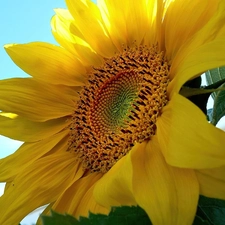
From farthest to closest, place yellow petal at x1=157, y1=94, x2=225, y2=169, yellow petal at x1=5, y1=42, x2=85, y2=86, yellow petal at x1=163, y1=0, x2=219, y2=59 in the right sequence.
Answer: yellow petal at x1=5, y1=42, x2=85, y2=86, yellow petal at x1=163, y1=0, x2=219, y2=59, yellow petal at x1=157, y1=94, x2=225, y2=169

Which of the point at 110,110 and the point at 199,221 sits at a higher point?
the point at 110,110

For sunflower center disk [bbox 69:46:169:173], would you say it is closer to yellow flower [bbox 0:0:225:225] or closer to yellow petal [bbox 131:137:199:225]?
yellow flower [bbox 0:0:225:225]

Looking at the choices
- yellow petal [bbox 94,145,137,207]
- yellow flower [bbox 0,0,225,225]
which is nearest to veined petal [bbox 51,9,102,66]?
yellow flower [bbox 0,0,225,225]

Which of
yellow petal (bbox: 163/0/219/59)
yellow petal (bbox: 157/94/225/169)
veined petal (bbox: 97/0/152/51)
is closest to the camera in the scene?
yellow petal (bbox: 157/94/225/169)

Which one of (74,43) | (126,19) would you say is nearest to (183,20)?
(126,19)

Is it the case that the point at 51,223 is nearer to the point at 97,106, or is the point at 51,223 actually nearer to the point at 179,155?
the point at 179,155


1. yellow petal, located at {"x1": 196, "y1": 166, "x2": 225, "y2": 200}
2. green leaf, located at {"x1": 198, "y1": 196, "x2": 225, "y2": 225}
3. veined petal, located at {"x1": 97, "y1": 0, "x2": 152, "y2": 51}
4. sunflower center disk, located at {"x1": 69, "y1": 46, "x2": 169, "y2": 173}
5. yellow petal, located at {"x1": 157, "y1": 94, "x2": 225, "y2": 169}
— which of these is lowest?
green leaf, located at {"x1": 198, "y1": 196, "x2": 225, "y2": 225}

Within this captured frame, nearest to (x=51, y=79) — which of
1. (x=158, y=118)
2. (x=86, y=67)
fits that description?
(x=86, y=67)

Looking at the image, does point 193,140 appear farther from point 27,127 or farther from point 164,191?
point 27,127
